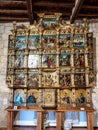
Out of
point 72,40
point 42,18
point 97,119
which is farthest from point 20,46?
point 97,119

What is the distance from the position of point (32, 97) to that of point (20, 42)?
1.76m

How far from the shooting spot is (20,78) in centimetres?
527

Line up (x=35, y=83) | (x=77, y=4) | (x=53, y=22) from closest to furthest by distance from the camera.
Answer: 1. (x=77, y=4)
2. (x=35, y=83)
3. (x=53, y=22)

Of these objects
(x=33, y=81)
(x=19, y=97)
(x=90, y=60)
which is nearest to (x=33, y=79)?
(x=33, y=81)

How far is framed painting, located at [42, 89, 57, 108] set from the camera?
5051 mm

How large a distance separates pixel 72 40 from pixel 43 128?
2.72 m

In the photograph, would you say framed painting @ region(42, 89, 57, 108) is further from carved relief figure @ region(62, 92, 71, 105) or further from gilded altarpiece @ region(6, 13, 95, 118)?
carved relief figure @ region(62, 92, 71, 105)

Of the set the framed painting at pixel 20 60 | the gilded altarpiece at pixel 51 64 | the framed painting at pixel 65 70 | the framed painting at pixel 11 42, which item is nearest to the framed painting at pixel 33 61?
the gilded altarpiece at pixel 51 64

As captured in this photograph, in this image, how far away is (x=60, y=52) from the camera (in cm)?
534

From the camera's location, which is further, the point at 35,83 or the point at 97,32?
the point at 97,32

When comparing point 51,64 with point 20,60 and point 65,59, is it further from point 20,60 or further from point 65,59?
point 20,60

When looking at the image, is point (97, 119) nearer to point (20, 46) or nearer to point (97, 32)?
point (97, 32)

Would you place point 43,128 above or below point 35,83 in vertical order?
below

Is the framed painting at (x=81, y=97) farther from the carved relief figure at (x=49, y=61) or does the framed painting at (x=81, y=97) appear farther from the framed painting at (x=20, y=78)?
the framed painting at (x=20, y=78)
